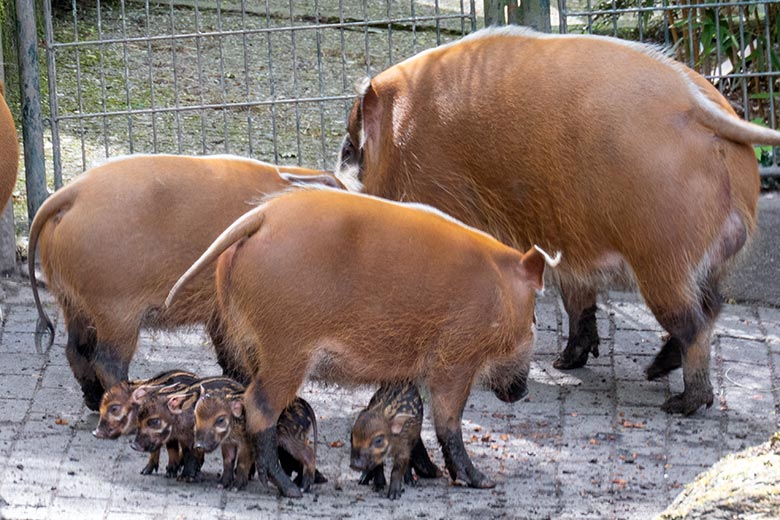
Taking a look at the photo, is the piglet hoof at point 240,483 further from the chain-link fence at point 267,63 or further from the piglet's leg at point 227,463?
the chain-link fence at point 267,63

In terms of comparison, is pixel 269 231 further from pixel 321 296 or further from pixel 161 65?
pixel 161 65

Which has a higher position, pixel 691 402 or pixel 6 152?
pixel 6 152

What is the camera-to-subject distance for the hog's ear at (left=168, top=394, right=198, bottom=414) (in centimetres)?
487

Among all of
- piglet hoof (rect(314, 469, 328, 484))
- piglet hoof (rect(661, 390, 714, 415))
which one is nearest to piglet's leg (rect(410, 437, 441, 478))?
piglet hoof (rect(314, 469, 328, 484))

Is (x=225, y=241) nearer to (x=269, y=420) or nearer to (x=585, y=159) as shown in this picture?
(x=269, y=420)

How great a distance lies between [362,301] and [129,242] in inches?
41.2

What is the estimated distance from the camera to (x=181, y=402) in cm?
490

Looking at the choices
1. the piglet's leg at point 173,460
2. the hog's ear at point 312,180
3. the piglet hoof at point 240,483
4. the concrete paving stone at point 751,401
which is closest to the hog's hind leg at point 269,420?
the piglet hoof at point 240,483

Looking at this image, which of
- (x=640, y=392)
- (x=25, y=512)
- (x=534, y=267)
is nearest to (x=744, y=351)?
(x=640, y=392)

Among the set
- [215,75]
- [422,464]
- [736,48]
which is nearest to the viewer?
[422,464]

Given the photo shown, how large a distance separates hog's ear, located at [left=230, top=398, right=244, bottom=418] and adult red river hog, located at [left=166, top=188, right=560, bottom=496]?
0.16ft

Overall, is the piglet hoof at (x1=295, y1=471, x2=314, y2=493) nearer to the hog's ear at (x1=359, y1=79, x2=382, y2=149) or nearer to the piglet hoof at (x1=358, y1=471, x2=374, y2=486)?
the piglet hoof at (x1=358, y1=471, x2=374, y2=486)

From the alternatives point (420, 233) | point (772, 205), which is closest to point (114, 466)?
point (420, 233)

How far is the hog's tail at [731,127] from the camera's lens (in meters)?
5.45
